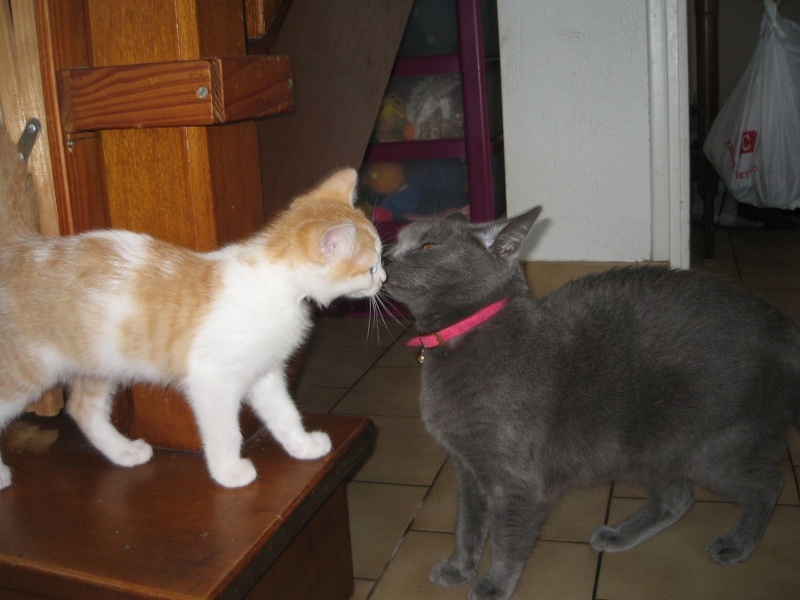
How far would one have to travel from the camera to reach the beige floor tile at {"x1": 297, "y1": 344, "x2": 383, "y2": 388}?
2629 mm

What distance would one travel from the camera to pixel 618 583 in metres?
1.55

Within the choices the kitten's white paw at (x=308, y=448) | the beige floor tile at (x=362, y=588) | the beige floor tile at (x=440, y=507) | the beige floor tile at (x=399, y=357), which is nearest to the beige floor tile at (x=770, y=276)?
the beige floor tile at (x=399, y=357)

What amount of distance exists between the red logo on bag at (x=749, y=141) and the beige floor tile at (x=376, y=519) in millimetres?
2367

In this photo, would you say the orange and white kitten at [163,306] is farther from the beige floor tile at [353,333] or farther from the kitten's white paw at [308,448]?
the beige floor tile at [353,333]

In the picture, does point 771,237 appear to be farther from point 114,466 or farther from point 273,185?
point 114,466

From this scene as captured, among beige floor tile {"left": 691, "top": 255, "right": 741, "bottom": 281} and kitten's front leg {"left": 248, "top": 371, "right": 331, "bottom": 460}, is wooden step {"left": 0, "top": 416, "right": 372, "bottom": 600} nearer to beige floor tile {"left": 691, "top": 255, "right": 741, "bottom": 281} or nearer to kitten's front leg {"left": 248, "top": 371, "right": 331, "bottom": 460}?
kitten's front leg {"left": 248, "top": 371, "right": 331, "bottom": 460}

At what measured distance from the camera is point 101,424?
1422mm

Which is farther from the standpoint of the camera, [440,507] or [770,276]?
[770,276]

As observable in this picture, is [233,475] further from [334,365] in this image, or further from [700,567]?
[334,365]

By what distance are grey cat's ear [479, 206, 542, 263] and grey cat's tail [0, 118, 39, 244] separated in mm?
819

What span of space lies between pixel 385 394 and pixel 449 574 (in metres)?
0.96

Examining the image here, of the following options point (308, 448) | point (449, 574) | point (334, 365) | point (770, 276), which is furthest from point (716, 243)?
point (308, 448)

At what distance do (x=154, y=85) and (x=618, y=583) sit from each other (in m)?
1.27

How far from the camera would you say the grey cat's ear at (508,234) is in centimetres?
148
